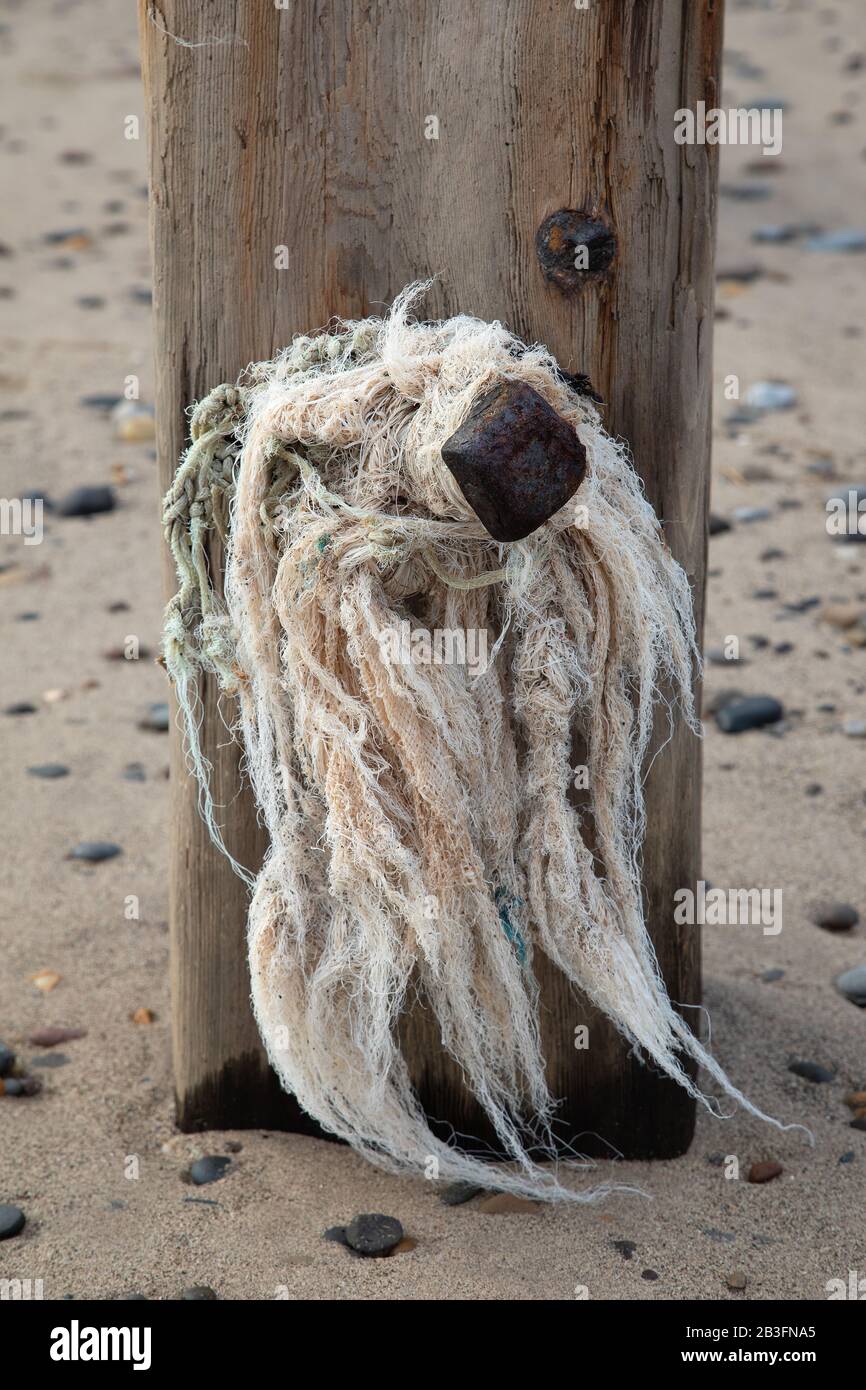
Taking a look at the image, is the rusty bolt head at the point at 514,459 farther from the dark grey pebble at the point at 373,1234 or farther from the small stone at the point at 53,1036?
the small stone at the point at 53,1036

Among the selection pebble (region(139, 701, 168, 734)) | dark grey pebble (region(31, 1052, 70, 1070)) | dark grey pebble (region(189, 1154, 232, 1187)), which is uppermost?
pebble (region(139, 701, 168, 734))

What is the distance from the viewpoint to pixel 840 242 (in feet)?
25.8

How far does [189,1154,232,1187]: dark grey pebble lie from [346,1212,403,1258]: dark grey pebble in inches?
10.8

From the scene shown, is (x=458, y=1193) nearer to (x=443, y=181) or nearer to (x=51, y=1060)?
(x=51, y=1060)

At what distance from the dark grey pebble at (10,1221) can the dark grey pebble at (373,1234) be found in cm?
55

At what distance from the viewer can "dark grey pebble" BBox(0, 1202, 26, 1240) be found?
2.23 m

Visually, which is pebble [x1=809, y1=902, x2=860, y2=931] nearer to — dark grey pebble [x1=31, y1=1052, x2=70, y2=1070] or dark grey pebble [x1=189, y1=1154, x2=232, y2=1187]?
dark grey pebble [x1=189, y1=1154, x2=232, y2=1187]

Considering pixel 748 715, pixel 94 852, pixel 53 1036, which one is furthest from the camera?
pixel 748 715

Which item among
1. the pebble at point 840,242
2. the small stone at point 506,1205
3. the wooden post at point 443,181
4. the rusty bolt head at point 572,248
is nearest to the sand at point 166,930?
the small stone at point 506,1205

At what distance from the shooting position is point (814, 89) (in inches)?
399

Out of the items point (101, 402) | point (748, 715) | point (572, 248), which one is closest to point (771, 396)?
point (748, 715)

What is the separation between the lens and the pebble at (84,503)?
5.34 m

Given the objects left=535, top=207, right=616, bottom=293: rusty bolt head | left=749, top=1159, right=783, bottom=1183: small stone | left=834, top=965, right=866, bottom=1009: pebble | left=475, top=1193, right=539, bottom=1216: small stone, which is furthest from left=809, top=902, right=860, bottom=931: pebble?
left=535, top=207, right=616, bottom=293: rusty bolt head

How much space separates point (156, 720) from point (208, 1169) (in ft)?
6.46
